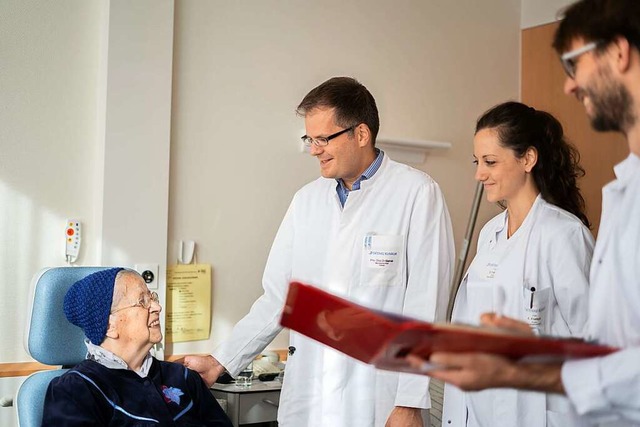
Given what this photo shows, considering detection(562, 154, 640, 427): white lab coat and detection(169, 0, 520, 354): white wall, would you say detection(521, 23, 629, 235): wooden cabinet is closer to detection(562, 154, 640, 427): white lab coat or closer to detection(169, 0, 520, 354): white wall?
detection(169, 0, 520, 354): white wall

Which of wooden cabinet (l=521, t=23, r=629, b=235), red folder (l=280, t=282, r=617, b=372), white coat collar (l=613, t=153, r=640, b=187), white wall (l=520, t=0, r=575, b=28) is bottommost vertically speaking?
red folder (l=280, t=282, r=617, b=372)

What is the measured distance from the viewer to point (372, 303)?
230cm

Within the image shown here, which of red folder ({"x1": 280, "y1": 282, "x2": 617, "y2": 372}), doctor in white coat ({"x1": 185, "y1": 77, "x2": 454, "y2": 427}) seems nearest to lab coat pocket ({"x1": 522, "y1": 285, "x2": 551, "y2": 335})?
doctor in white coat ({"x1": 185, "y1": 77, "x2": 454, "y2": 427})

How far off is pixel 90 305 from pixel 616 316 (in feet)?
4.61

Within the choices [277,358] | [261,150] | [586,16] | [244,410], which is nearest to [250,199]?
[261,150]

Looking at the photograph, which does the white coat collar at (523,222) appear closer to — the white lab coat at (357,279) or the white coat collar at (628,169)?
the white lab coat at (357,279)

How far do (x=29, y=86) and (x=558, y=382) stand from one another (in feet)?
8.15

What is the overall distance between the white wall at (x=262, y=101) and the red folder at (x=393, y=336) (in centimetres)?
214

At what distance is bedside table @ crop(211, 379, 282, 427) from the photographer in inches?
118

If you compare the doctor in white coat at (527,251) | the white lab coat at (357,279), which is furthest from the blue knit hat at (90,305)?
the doctor in white coat at (527,251)

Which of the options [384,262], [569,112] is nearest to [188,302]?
[384,262]

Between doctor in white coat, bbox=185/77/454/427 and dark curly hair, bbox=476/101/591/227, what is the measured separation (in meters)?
0.27

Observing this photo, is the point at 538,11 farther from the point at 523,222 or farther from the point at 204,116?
the point at 523,222

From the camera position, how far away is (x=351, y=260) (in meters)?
2.36
